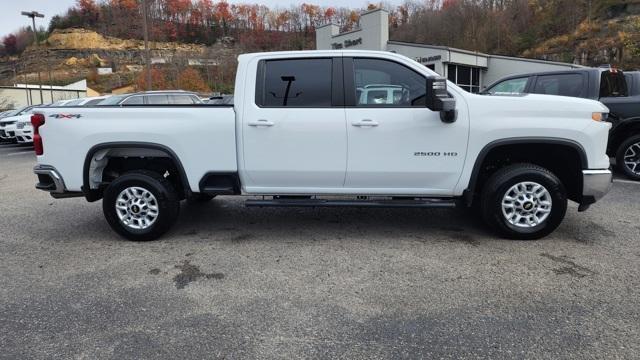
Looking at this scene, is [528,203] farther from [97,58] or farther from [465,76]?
[97,58]

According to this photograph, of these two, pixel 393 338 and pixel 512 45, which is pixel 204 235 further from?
pixel 512 45

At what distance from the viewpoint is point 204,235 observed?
17.1 ft

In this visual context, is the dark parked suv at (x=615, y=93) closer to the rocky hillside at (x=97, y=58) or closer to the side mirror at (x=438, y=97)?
the side mirror at (x=438, y=97)

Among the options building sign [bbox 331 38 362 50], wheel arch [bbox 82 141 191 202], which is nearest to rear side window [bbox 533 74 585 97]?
wheel arch [bbox 82 141 191 202]

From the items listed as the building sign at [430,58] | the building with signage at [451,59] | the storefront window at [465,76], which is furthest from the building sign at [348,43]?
the storefront window at [465,76]

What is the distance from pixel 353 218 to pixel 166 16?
423 ft

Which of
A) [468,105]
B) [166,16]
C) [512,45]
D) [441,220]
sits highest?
[166,16]

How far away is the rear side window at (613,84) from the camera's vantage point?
747 cm

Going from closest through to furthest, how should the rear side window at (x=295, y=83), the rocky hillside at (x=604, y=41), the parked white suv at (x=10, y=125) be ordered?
1. the rear side window at (x=295, y=83)
2. the parked white suv at (x=10, y=125)
3. the rocky hillside at (x=604, y=41)

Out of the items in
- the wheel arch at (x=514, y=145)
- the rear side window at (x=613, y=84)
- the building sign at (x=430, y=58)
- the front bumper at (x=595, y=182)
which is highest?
the building sign at (x=430, y=58)

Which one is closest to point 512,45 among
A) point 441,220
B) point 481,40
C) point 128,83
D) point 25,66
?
point 481,40

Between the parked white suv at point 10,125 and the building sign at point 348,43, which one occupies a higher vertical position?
the building sign at point 348,43

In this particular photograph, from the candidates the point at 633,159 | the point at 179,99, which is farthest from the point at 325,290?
the point at 179,99

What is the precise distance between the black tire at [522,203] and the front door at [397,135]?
409mm
